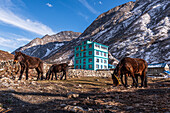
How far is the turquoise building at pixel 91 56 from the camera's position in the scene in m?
47.8

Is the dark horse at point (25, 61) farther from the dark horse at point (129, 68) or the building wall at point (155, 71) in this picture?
the building wall at point (155, 71)

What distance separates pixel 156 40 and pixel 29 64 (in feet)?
345

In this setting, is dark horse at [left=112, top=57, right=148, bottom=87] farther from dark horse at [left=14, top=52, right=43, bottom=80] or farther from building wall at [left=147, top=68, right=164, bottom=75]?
building wall at [left=147, top=68, right=164, bottom=75]

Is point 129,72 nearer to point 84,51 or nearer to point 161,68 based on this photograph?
point 161,68

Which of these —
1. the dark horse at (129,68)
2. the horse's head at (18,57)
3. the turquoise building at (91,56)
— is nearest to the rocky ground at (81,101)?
the dark horse at (129,68)

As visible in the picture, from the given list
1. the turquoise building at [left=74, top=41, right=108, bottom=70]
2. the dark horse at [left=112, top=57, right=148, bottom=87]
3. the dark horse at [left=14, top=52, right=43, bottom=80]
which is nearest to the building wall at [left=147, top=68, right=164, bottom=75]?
the turquoise building at [left=74, top=41, right=108, bottom=70]

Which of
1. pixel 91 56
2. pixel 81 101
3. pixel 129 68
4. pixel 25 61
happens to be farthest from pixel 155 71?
pixel 81 101

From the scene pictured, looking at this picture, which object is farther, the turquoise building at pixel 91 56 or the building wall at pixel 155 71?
the turquoise building at pixel 91 56

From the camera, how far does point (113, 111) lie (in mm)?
3885

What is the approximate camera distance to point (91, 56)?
159 ft

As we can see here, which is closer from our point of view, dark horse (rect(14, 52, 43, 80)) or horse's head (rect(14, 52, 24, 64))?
horse's head (rect(14, 52, 24, 64))

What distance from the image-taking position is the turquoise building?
157 feet

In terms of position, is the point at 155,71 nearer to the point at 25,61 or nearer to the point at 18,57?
the point at 25,61

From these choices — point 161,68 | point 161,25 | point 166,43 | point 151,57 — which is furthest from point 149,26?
point 161,68
